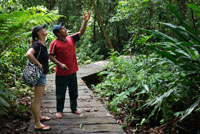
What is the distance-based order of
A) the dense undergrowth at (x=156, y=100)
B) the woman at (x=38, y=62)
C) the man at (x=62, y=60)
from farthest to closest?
the man at (x=62, y=60)
the dense undergrowth at (x=156, y=100)
the woman at (x=38, y=62)

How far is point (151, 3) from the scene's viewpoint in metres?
6.72

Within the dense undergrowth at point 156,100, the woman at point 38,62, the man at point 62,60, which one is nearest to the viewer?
the woman at point 38,62

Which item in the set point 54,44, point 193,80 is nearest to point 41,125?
point 54,44

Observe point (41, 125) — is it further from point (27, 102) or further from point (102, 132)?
point (27, 102)

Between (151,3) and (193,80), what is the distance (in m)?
4.20

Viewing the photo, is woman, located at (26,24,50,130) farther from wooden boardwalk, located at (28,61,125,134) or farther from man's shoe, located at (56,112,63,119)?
man's shoe, located at (56,112,63,119)

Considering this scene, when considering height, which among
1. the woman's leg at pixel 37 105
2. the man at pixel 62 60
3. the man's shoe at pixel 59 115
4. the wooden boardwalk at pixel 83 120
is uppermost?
the man at pixel 62 60

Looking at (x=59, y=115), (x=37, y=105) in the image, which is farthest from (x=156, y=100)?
(x=37, y=105)

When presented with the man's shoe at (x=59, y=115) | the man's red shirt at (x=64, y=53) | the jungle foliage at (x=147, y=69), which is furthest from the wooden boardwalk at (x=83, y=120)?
the man's red shirt at (x=64, y=53)

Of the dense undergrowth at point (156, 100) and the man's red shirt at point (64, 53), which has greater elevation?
the man's red shirt at point (64, 53)

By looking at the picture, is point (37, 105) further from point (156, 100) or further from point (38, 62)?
point (156, 100)

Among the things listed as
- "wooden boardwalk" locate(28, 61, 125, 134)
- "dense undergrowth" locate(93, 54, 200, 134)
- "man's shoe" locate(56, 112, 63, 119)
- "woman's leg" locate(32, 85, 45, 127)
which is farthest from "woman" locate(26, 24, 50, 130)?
"dense undergrowth" locate(93, 54, 200, 134)

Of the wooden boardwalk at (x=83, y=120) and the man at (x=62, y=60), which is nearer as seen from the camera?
the wooden boardwalk at (x=83, y=120)

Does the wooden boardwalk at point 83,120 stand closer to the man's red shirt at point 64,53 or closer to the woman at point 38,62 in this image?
the woman at point 38,62
